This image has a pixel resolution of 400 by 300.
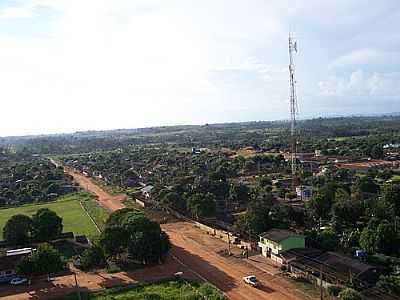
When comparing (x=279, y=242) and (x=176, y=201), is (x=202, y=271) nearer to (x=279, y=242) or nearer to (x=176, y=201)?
(x=279, y=242)

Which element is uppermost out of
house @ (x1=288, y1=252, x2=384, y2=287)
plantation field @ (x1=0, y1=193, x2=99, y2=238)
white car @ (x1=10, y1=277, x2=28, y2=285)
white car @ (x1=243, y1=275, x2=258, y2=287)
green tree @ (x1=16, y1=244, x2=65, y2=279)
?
green tree @ (x1=16, y1=244, x2=65, y2=279)

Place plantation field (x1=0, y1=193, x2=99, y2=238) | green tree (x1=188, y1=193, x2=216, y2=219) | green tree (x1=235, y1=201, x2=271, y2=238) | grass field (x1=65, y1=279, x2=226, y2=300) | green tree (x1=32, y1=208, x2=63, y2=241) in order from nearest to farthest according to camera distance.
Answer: grass field (x1=65, y1=279, x2=226, y2=300) → green tree (x1=235, y1=201, x2=271, y2=238) → green tree (x1=32, y1=208, x2=63, y2=241) → green tree (x1=188, y1=193, x2=216, y2=219) → plantation field (x1=0, y1=193, x2=99, y2=238)

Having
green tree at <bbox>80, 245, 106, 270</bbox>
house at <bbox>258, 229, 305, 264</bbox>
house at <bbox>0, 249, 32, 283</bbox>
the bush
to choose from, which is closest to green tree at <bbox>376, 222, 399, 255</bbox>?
house at <bbox>258, 229, 305, 264</bbox>

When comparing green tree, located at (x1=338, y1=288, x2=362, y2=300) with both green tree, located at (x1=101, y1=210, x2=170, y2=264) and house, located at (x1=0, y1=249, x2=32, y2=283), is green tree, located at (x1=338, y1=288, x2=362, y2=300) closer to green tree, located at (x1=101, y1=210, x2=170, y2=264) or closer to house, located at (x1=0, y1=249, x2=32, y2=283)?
green tree, located at (x1=101, y1=210, x2=170, y2=264)

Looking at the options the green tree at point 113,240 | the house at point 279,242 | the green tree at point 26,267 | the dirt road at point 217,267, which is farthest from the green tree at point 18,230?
the house at point 279,242

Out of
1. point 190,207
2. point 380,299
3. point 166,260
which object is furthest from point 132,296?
point 190,207

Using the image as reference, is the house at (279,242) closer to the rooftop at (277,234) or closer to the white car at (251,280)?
the rooftop at (277,234)
